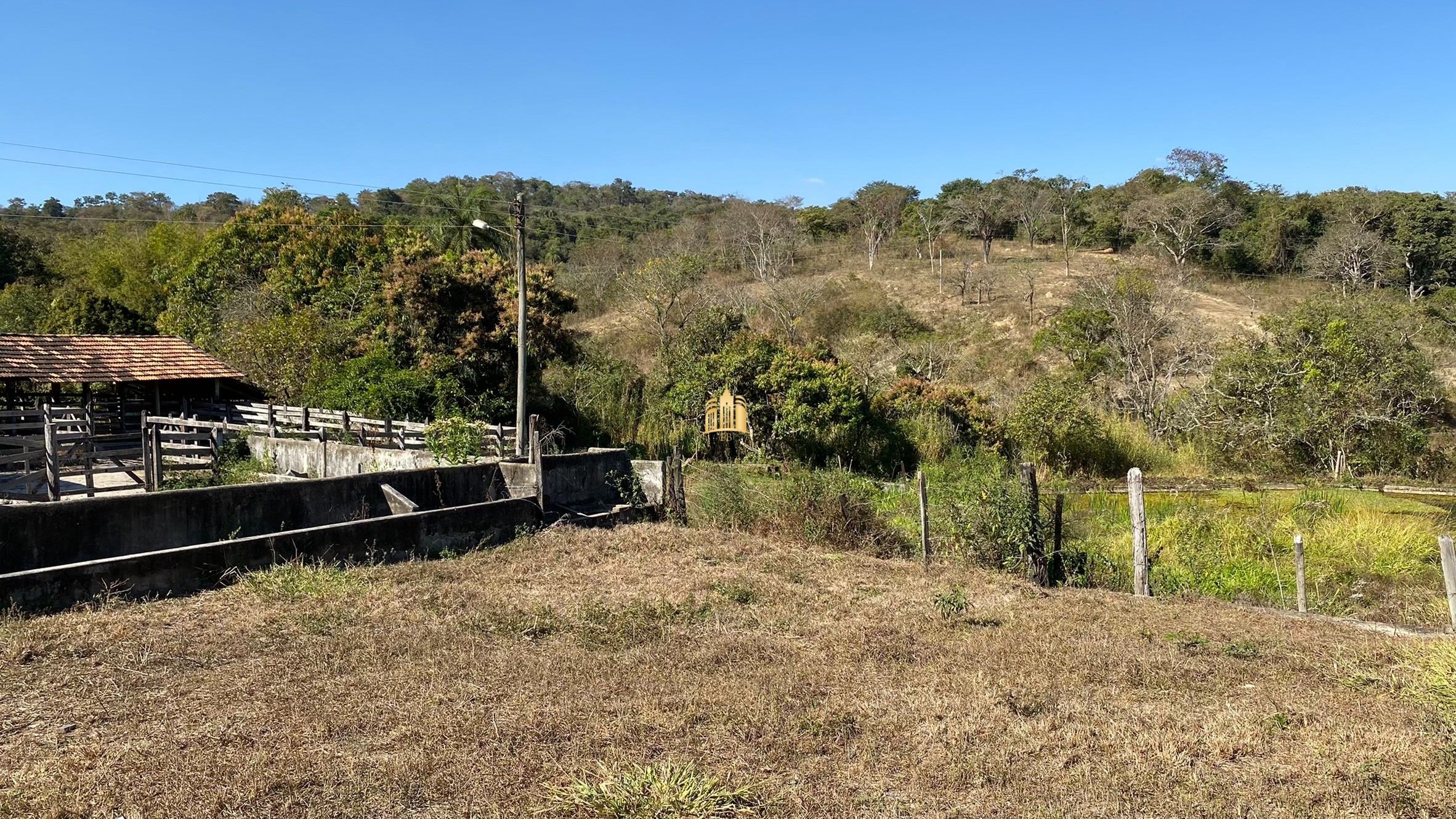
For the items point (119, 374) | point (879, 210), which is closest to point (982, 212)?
point (879, 210)

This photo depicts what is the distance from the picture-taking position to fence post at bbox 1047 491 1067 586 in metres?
9.63

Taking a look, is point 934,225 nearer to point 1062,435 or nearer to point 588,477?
point 1062,435

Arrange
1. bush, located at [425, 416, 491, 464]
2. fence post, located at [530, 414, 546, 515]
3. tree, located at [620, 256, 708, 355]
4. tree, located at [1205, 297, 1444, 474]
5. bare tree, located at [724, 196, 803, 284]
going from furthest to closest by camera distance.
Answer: bare tree, located at [724, 196, 803, 284] → tree, located at [620, 256, 708, 355] → tree, located at [1205, 297, 1444, 474] → bush, located at [425, 416, 491, 464] → fence post, located at [530, 414, 546, 515]

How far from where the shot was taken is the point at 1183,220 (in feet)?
139

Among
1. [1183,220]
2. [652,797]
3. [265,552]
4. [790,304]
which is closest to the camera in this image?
[652,797]

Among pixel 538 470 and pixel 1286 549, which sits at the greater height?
pixel 538 470

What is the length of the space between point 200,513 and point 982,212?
45628 millimetres

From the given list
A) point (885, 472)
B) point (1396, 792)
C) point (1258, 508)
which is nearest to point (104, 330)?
point (885, 472)

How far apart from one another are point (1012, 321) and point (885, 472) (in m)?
19.0

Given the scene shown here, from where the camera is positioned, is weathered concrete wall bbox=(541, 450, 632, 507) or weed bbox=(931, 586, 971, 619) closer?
weed bbox=(931, 586, 971, 619)

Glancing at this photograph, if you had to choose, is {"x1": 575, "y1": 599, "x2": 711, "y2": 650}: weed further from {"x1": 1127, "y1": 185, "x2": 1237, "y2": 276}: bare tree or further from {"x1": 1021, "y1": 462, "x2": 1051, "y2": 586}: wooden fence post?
{"x1": 1127, "y1": 185, "x2": 1237, "y2": 276}: bare tree

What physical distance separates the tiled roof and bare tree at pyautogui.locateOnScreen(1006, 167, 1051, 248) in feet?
133

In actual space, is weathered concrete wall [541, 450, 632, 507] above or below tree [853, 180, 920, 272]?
below

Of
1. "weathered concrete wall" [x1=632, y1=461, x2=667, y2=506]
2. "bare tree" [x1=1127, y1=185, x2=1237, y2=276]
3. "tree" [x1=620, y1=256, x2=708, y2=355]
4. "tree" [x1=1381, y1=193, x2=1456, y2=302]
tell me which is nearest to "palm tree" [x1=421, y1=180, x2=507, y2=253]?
"tree" [x1=620, y1=256, x2=708, y2=355]
